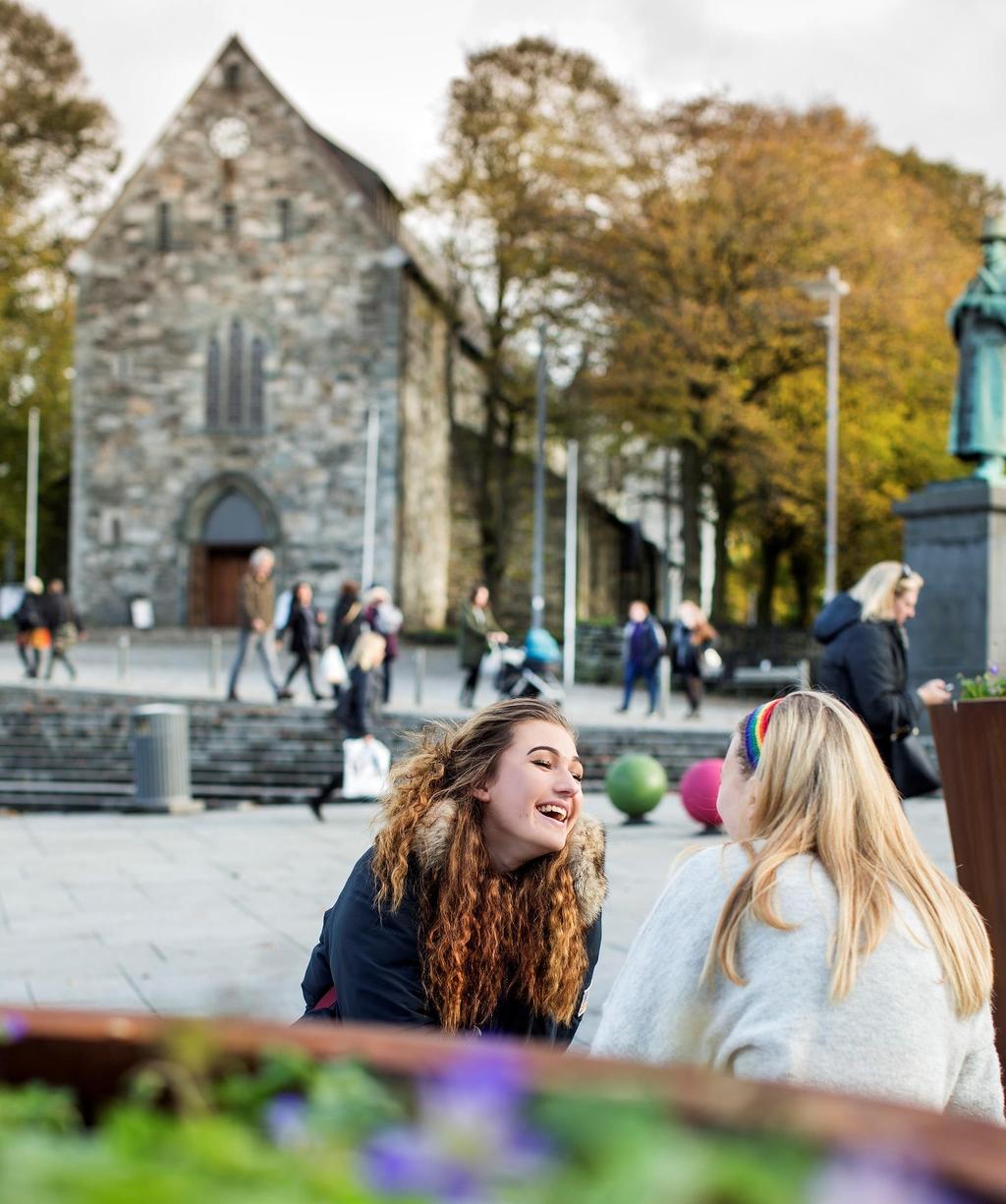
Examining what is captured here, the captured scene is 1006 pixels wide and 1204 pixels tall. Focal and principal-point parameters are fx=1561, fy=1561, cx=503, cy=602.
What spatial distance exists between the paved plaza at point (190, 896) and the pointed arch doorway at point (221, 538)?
86.7 feet

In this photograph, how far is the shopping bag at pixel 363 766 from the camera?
12.8 metres

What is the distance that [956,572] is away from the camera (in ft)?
47.3

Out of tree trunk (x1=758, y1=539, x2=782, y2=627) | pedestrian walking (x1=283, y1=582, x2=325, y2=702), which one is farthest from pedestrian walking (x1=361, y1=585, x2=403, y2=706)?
tree trunk (x1=758, y1=539, x2=782, y2=627)

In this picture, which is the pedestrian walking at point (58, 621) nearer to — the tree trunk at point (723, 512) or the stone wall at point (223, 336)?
the tree trunk at point (723, 512)

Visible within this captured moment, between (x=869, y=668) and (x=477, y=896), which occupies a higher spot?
(x=869, y=668)

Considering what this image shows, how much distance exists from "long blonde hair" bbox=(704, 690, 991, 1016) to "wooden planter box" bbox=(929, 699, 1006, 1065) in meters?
1.55

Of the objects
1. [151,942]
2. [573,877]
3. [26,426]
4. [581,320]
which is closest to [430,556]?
[581,320]

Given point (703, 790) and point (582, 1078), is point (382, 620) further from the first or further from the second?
point (582, 1078)

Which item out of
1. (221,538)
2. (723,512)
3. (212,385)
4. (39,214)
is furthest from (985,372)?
(39,214)


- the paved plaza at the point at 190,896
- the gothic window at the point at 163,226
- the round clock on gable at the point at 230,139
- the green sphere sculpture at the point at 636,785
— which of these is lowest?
the paved plaza at the point at 190,896

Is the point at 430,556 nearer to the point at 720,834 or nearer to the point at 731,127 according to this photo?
the point at 731,127

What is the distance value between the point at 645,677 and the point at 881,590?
14467mm

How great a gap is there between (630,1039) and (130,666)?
27563mm

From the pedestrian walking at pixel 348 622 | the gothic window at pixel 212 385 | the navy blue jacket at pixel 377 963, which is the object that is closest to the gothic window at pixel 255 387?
the gothic window at pixel 212 385
